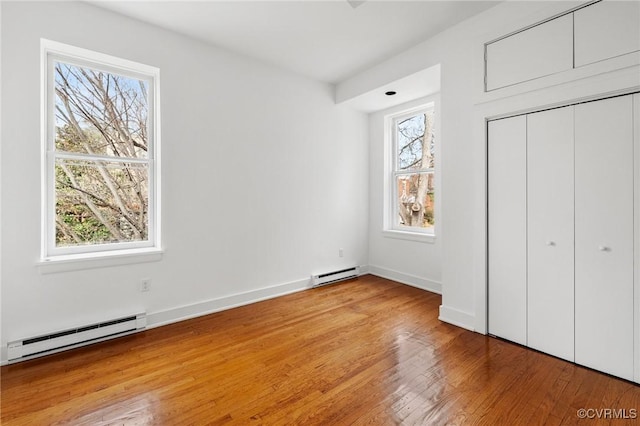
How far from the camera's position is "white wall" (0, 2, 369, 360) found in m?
2.32

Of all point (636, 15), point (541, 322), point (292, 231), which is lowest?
point (541, 322)

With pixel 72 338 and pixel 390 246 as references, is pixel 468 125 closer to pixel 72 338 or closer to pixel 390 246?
pixel 390 246

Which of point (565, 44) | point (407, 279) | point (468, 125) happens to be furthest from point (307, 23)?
point (407, 279)

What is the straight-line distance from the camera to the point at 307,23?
287 centimetres

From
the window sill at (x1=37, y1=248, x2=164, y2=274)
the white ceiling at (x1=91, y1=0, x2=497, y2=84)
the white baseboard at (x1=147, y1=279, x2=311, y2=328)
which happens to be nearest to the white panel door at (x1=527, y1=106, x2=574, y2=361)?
the white ceiling at (x1=91, y1=0, x2=497, y2=84)

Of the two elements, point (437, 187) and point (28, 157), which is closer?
point (28, 157)

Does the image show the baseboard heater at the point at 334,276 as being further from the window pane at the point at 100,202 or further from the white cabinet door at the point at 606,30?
the white cabinet door at the point at 606,30

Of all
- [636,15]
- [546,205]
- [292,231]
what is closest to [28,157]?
[292,231]

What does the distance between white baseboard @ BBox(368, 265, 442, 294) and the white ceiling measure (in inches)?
116

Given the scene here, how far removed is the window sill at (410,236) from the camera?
13.3 feet

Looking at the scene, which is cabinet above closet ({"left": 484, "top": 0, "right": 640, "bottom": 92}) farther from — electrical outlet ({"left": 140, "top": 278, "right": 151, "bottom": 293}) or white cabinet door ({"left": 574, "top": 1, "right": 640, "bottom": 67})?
electrical outlet ({"left": 140, "top": 278, "right": 151, "bottom": 293})

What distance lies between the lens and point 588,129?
2.17m

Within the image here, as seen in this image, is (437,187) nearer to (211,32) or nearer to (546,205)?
(546,205)

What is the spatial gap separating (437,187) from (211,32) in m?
3.22
